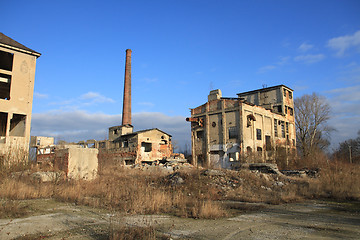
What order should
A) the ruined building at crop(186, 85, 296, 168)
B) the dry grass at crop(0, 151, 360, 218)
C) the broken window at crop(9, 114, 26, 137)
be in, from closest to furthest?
the dry grass at crop(0, 151, 360, 218)
the broken window at crop(9, 114, 26, 137)
the ruined building at crop(186, 85, 296, 168)

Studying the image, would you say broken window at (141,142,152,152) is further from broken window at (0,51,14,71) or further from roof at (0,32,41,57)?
broken window at (0,51,14,71)

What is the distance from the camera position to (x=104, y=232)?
5.26m

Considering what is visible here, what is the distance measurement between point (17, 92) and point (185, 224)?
1896cm

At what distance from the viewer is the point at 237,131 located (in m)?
30.8

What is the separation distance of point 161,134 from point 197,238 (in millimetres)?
32879

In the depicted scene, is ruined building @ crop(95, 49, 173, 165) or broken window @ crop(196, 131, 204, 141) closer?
broken window @ crop(196, 131, 204, 141)

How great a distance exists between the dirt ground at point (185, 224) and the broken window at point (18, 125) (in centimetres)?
1403

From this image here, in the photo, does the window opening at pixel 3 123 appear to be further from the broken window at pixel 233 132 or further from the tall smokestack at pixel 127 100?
the broken window at pixel 233 132

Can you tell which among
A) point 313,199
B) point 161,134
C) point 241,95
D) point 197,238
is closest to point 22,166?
point 197,238

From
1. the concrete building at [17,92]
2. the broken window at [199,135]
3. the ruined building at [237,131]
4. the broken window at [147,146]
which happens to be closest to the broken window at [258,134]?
the ruined building at [237,131]

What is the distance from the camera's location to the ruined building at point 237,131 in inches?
1204

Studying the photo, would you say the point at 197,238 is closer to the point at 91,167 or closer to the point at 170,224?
the point at 170,224

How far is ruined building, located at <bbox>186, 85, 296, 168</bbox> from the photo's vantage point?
30578 millimetres

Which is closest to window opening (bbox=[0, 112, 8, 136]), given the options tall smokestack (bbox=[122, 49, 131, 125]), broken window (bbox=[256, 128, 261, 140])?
tall smokestack (bbox=[122, 49, 131, 125])
